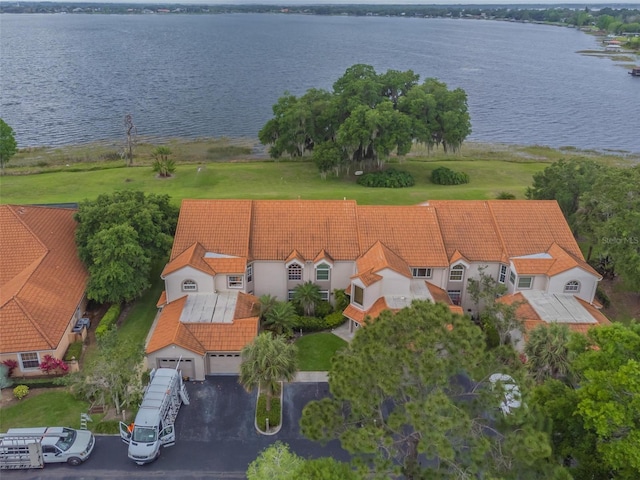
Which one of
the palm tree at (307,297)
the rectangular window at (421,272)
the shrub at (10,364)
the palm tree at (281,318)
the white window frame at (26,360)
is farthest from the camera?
the rectangular window at (421,272)

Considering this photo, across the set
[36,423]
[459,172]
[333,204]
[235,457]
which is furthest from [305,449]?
[459,172]

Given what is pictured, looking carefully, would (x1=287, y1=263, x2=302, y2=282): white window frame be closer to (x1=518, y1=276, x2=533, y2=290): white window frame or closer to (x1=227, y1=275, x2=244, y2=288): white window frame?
(x1=227, y1=275, x2=244, y2=288): white window frame

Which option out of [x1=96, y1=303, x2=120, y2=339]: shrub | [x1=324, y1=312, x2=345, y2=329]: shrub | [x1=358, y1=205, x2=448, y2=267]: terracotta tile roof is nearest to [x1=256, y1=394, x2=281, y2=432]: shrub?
[x1=324, y1=312, x2=345, y2=329]: shrub

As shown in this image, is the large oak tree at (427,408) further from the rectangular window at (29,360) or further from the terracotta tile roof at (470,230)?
the terracotta tile roof at (470,230)

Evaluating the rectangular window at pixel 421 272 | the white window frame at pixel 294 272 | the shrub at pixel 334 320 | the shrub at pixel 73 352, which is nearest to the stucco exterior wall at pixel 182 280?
the white window frame at pixel 294 272

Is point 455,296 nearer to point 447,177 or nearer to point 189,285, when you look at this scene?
point 189,285

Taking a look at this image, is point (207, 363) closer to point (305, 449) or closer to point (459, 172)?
point (305, 449)

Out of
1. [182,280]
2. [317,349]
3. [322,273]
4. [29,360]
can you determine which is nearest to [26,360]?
[29,360]
